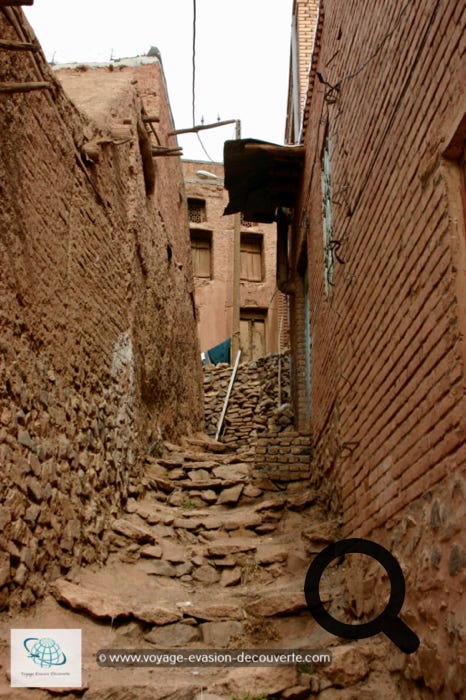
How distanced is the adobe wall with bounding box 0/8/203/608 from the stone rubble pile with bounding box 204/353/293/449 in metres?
4.91

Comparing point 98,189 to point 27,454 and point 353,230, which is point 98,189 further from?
point 27,454

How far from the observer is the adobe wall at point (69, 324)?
4191mm

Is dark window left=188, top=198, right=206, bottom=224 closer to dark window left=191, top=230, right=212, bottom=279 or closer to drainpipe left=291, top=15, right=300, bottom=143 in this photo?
dark window left=191, top=230, right=212, bottom=279

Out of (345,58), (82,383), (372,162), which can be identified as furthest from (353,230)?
(82,383)

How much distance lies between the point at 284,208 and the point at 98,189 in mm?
5214

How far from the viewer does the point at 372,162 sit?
4.45m

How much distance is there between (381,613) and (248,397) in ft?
35.5

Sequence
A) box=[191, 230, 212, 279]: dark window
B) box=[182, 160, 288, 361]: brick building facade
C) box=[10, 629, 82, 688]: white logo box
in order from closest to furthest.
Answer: box=[10, 629, 82, 688]: white logo box < box=[182, 160, 288, 361]: brick building facade < box=[191, 230, 212, 279]: dark window

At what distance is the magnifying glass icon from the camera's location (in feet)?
11.8

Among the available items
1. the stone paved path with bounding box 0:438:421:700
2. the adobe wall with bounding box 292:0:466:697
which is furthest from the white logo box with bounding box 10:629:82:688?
the adobe wall with bounding box 292:0:466:697

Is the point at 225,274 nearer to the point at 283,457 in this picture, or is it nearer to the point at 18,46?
the point at 283,457

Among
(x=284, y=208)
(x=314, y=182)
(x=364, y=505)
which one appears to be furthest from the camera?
(x=284, y=208)

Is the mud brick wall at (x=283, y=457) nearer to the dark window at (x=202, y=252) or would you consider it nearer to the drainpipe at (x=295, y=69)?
the drainpipe at (x=295, y=69)

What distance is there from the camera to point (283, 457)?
24.6 ft
